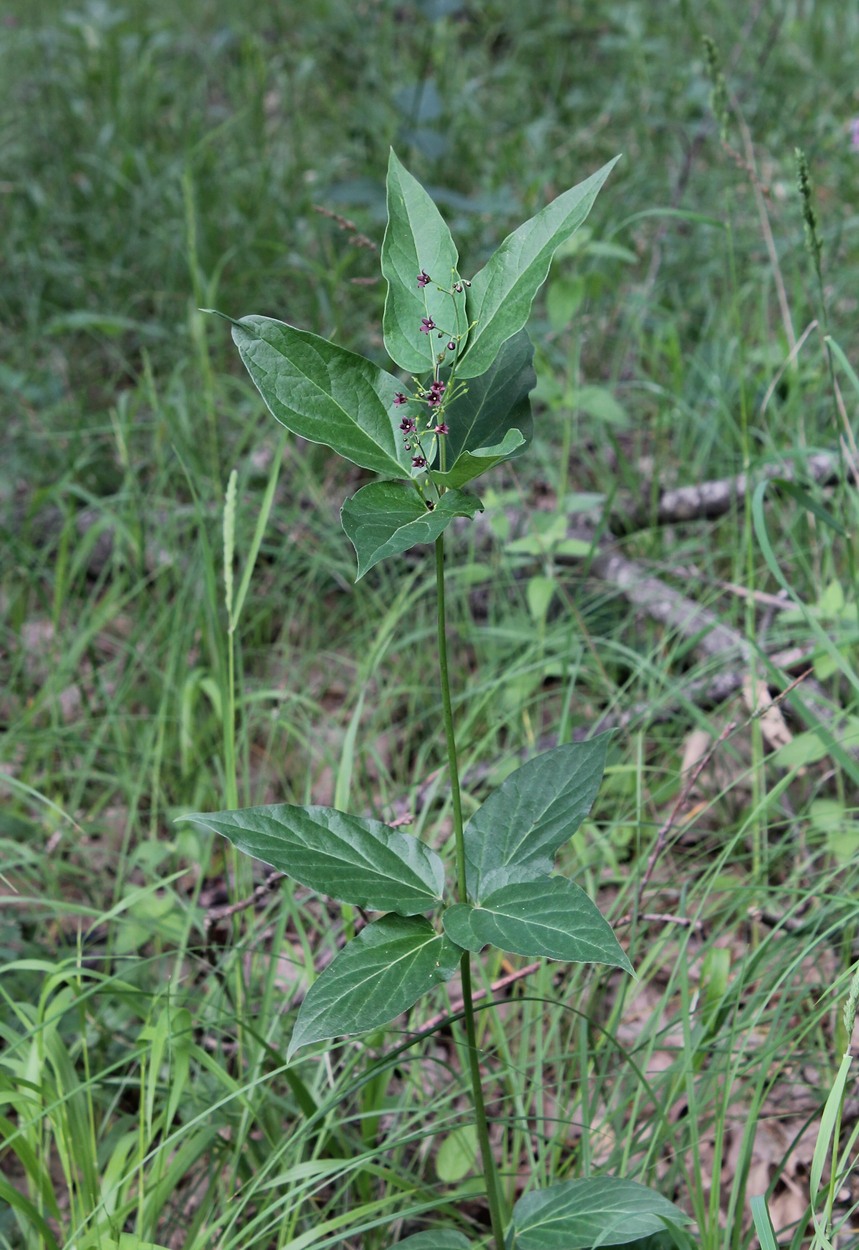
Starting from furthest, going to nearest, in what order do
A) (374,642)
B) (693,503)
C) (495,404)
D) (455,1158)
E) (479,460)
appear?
(693,503)
(374,642)
(455,1158)
(495,404)
(479,460)

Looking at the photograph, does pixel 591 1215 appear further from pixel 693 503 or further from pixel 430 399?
pixel 693 503

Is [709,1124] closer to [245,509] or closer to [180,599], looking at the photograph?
[180,599]

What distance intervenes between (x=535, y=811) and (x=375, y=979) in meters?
0.21

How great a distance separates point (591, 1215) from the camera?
3.15 feet

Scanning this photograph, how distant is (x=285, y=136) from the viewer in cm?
394

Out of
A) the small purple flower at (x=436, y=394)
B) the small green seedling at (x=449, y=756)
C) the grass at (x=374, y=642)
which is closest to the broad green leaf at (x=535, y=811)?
the small green seedling at (x=449, y=756)

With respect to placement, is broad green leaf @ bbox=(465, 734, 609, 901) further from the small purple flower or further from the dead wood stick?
the dead wood stick

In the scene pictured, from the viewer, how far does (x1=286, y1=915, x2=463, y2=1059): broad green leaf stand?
2.66 ft

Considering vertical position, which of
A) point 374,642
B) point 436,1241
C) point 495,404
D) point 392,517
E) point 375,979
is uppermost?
point 374,642

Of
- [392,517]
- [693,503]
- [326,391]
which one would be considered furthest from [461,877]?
[693,503]

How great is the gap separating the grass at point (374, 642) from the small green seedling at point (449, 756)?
0.22m

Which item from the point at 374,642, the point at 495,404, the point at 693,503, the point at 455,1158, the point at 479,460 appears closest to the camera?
the point at 479,460

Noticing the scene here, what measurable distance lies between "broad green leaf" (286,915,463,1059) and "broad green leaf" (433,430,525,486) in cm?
38

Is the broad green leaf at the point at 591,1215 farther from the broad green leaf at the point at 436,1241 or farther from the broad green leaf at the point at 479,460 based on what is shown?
the broad green leaf at the point at 479,460
